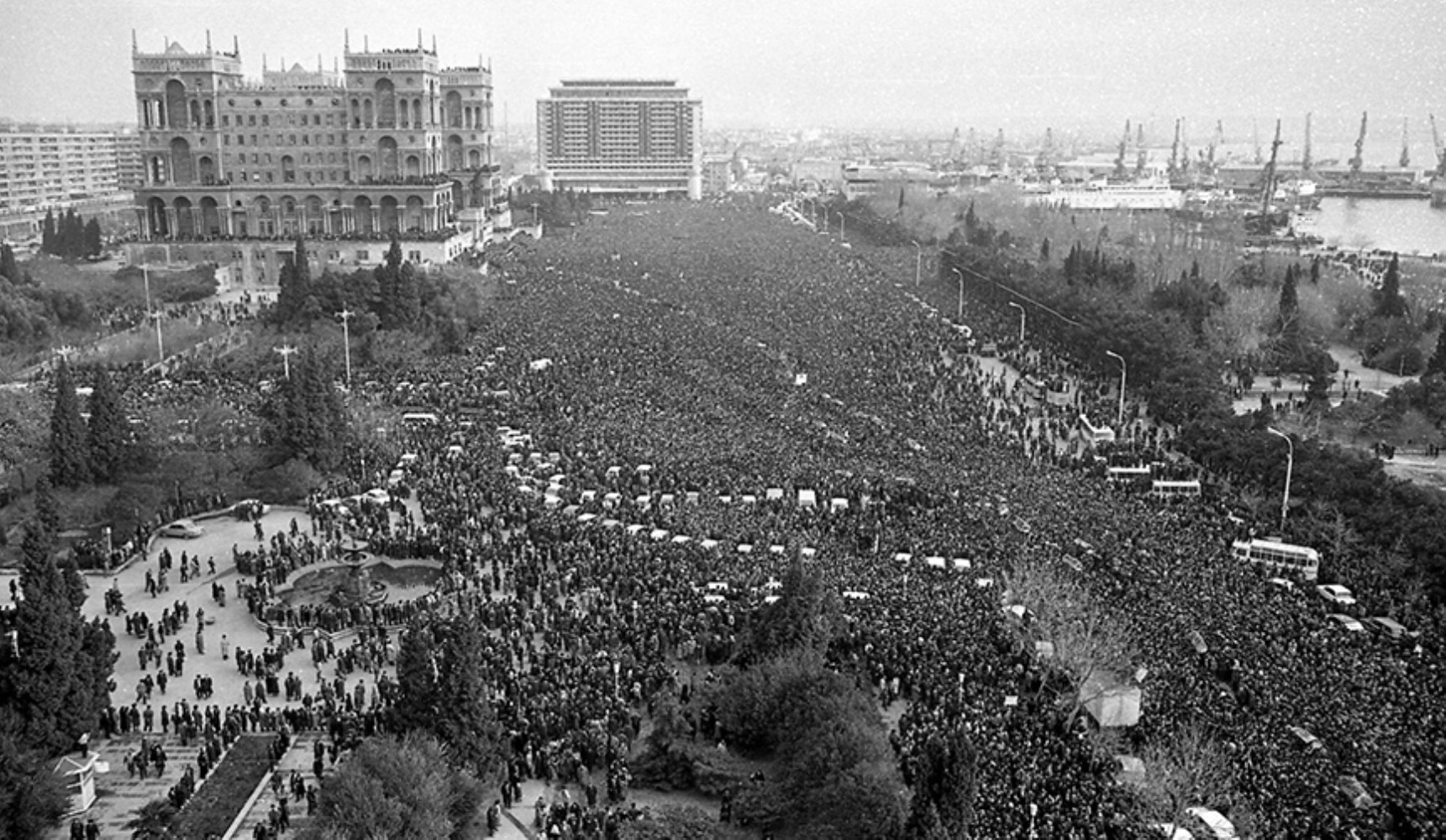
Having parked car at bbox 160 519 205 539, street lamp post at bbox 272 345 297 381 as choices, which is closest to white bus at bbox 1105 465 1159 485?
parked car at bbox 160 519 205 539

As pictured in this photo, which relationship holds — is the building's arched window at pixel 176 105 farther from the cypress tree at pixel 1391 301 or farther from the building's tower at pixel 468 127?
the cypress tree at pixel 1391 301

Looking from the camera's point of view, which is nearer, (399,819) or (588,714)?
(399,819)

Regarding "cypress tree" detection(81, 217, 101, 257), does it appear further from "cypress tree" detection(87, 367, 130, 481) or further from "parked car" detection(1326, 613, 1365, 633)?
"parked car" detection(1326, 613, 1365, 633)

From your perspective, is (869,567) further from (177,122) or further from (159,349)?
(177,122)

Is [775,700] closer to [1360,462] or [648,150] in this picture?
[1360,462]

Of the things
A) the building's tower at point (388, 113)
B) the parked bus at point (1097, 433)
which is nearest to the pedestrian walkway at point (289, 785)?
the parked bus at point (1097, 433)

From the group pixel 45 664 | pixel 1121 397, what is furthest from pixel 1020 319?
pixel 45 664

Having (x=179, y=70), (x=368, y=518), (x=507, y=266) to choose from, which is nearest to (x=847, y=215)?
(x=507, y=266)

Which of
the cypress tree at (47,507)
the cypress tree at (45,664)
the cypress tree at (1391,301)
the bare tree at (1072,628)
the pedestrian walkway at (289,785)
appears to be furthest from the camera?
the cypress tree at (1391,301)
